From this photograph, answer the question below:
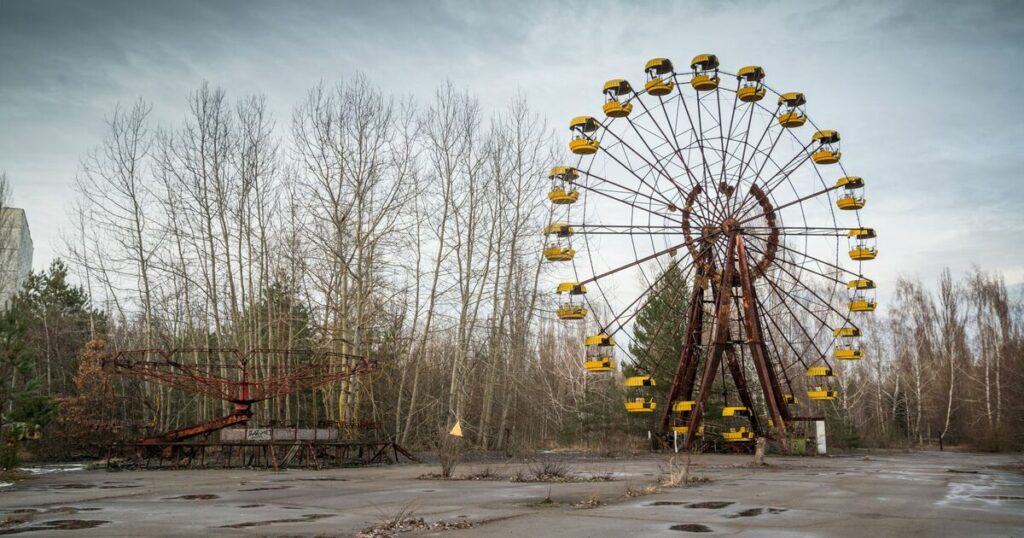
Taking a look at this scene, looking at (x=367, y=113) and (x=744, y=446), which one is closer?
(x=367, y=113)

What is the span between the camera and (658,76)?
107 ft

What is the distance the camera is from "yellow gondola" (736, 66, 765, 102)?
105 ft

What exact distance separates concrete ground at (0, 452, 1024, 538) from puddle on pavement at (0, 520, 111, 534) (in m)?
0.01

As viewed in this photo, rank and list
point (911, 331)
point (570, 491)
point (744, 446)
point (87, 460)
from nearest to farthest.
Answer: point (570, 491), point (87, 460), point (744, 446), point (911, 331)

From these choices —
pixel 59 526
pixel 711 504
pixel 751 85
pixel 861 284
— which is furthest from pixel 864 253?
pixel 59 526

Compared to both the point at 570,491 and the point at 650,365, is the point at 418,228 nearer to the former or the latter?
the point at 650,365

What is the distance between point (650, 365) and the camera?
42156 mm

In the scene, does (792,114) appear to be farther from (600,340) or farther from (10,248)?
(10,248)

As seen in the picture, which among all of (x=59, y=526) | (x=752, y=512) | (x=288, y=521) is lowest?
(x=752, y=512)

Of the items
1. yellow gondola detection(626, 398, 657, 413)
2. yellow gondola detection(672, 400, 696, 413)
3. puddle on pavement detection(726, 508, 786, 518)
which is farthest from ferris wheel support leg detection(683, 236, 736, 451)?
puddle on pavement detection(726, 508, 786, 518)

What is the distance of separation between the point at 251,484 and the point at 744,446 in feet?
83.8

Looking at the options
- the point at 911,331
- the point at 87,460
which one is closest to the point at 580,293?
the point at 87,460

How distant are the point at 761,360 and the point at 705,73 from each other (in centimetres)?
1193

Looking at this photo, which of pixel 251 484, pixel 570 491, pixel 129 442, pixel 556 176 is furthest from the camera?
pixel 556 176
